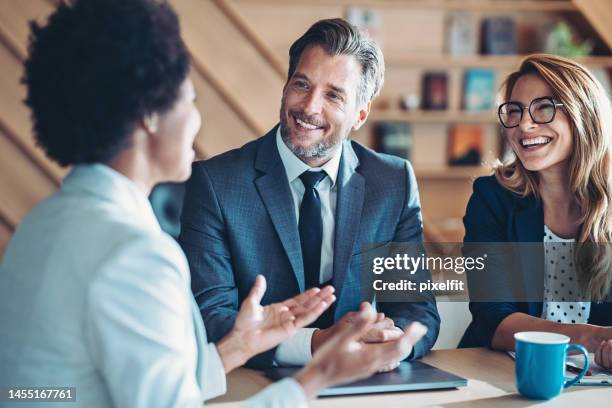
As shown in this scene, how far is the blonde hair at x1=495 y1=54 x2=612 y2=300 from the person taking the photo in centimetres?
204

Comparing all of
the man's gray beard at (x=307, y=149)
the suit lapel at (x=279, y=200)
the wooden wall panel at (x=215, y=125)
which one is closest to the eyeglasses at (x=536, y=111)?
the man's gray beard at (x=307, y=149)

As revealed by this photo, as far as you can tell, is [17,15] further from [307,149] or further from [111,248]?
[111,248]

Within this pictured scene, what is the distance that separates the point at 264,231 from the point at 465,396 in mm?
705

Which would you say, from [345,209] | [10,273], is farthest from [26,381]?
[345,209]

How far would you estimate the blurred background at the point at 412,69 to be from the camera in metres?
4.37

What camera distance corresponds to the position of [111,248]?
95cm

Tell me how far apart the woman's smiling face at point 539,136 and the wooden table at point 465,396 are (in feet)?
2.26

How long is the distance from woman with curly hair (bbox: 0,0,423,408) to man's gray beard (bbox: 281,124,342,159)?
0.88 metres

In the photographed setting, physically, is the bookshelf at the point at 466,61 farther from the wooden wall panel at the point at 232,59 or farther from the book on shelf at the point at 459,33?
the wooden wall panel at the point at 232,59

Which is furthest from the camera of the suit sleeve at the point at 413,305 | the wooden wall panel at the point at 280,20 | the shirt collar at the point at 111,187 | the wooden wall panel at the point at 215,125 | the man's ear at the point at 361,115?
the wooden wall panel at the point at 280,20

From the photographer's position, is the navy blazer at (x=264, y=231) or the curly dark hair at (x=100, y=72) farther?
the navy blazer at (x=264, y=231)

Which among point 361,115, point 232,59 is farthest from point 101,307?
point 232,59

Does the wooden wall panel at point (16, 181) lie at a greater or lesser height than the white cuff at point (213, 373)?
greater

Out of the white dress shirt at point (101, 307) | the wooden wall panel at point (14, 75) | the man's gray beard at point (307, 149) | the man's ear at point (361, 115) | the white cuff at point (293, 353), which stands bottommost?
Answer: the white cuff at point (293, 353)
